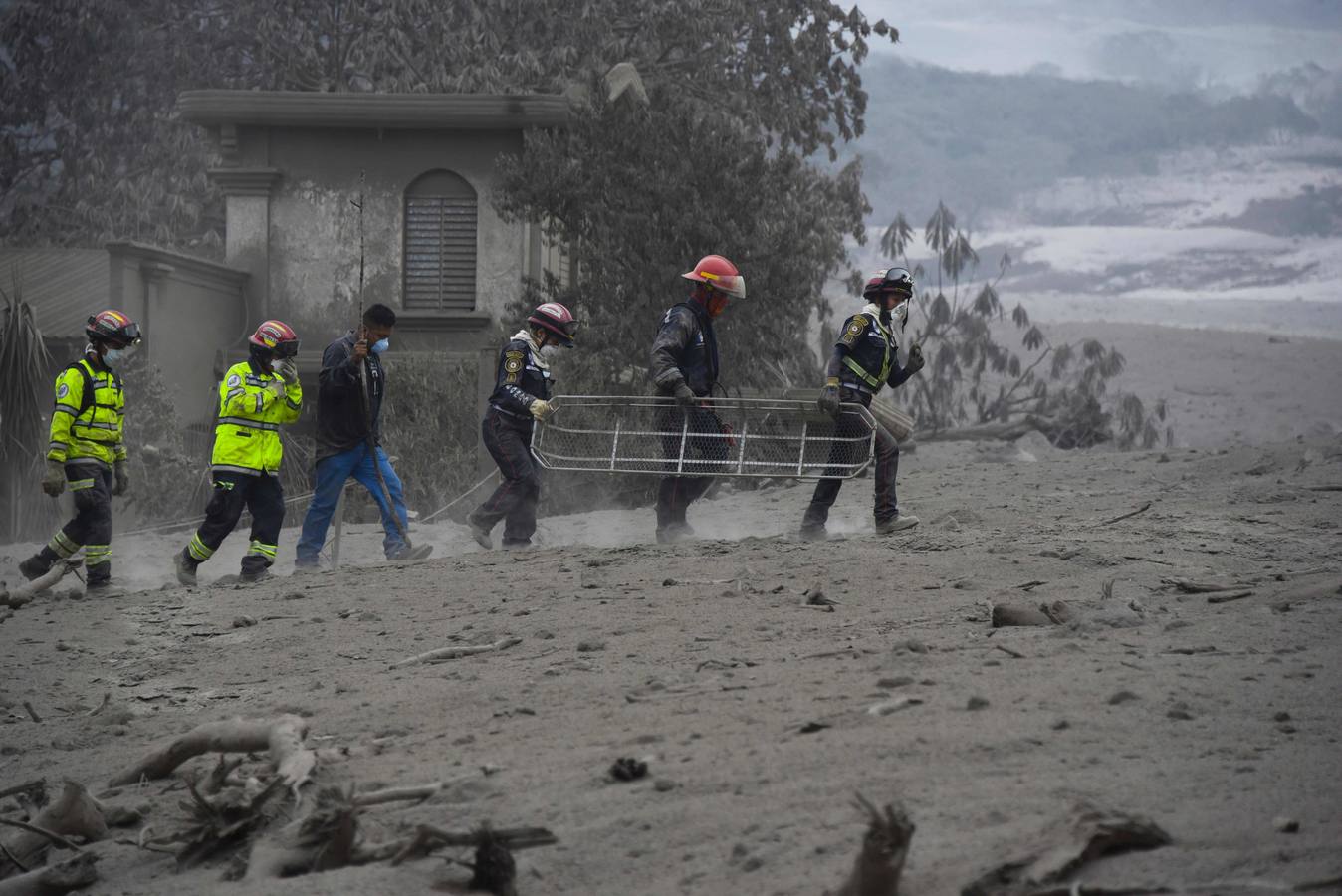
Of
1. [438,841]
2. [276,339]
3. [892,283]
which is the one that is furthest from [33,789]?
[892,283]

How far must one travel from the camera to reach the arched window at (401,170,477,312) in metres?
19.6

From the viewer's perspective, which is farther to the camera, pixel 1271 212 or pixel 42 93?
pixel 1271 212

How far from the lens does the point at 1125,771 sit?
425 centimetres

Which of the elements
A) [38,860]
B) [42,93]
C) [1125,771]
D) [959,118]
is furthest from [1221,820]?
[959,118]

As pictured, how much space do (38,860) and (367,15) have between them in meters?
23.2

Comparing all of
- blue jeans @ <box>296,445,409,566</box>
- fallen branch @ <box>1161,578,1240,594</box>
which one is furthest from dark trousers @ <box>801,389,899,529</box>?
fallen branch @ <box>1161,578,1240,594</box>

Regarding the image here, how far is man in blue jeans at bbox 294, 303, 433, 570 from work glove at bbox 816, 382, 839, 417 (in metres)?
2.92

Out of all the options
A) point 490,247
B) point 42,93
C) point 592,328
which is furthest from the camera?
point 42,93

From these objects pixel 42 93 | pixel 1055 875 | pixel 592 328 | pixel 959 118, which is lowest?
pixel 1055 875

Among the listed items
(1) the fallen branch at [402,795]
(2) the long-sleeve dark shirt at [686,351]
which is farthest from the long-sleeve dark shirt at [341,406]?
(1) the fallen branch at [402,795]

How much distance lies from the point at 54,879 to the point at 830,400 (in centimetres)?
638

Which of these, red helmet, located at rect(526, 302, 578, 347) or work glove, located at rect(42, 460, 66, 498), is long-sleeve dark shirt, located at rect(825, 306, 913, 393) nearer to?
red helmet, located at rect(526, 302, 578, 347)

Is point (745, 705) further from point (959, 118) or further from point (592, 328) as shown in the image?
point (959, 118)

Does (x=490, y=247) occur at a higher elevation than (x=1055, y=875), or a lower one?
higher
